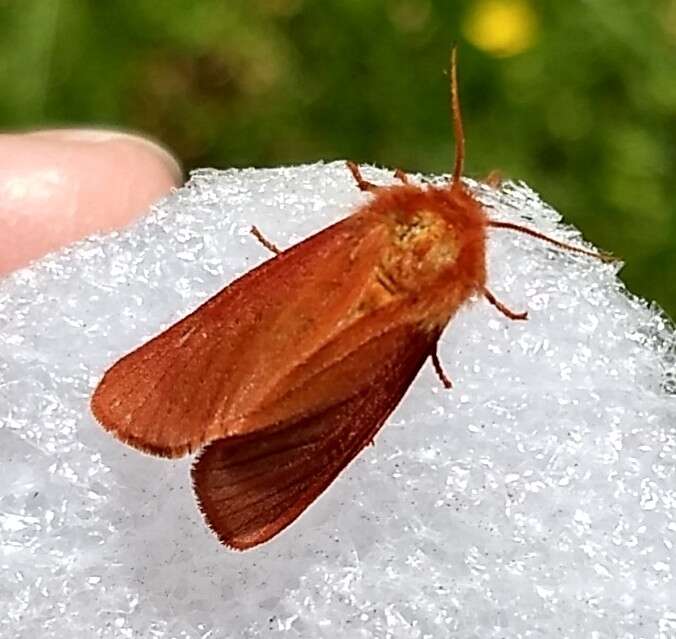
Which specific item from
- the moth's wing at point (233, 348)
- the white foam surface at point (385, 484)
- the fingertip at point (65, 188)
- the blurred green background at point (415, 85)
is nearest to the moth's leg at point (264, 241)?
the white foam surface at point (385, 484)

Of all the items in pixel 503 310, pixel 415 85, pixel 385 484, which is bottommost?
pixel 415 85

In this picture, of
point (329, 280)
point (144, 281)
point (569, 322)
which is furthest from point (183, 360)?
point (569, 322)

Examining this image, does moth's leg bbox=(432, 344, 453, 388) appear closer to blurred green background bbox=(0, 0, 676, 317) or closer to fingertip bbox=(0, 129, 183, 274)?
fingertip bbox=(0, 129, 183, 274)

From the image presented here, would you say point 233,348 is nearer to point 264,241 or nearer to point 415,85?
point 264,241

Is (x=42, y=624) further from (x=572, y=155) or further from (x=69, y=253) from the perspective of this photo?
(x=572, y=155)

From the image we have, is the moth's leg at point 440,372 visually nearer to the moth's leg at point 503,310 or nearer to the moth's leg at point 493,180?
the moth's leg at point 503,310

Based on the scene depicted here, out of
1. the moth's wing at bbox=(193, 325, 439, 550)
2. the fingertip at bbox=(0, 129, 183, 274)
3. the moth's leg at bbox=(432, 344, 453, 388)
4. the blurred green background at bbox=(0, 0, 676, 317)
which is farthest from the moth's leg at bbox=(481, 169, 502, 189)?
the blurred green background at bbox=(0, 0, 676, 317)

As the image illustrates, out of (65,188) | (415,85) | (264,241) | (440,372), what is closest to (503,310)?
(440,372)
